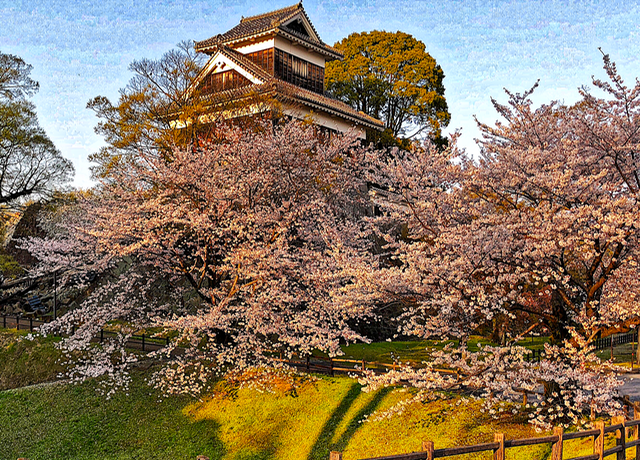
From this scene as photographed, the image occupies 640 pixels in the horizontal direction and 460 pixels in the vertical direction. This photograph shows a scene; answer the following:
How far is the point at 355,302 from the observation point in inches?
495

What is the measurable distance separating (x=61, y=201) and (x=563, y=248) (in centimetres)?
2556

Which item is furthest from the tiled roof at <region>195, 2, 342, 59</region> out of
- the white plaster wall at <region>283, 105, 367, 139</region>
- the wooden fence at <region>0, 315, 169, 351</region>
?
the wooden fence at <region>0, 315, 169, 351</region>

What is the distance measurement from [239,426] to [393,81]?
29.6 metres

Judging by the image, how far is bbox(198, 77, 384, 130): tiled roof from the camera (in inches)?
934

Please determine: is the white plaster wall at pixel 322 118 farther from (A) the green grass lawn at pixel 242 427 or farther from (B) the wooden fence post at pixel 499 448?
(B) the wooden fence post at pixel 499 448

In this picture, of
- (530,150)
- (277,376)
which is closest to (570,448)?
(530,150)

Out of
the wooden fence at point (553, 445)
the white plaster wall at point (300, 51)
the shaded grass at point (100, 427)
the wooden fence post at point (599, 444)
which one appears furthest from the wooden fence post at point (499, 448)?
the white plaster wall at point (300, 51)

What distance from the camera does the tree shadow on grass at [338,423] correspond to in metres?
14.9

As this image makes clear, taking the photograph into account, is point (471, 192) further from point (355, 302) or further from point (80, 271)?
point (80, 271)

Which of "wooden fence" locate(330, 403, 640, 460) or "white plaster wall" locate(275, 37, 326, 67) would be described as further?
"white plaster wall" locate(275, 37, 326, 67)

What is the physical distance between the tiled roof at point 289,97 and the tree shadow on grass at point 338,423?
492 inches

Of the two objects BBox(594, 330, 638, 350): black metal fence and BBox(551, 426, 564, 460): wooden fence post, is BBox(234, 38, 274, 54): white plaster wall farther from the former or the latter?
BBox(551, 426, 564, 460): wooden fence post

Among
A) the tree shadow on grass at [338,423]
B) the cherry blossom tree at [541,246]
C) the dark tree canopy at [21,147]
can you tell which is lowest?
the tree shadow on grass at [338,423]

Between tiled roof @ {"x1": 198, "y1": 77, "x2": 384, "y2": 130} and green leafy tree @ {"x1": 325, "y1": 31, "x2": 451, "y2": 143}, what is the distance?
21.2ft
